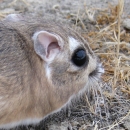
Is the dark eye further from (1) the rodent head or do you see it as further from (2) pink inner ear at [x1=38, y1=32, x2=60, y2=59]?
(2) pink inner ear at [x1=38, y1=32, x2=60, y2=59]

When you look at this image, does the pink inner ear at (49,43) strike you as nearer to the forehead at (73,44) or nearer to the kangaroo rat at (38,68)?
the kangaroo rat at (38,68)

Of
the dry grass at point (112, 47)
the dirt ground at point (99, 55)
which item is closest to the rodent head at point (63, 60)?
the dirt ground at point (99, 55)

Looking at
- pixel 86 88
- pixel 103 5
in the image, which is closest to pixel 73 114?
pixel 86 88

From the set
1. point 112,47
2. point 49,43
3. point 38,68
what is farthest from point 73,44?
point 112,47

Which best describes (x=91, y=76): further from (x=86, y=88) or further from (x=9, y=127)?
(x=9, y=127)

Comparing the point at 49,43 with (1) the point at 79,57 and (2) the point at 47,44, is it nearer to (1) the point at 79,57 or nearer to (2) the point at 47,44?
(2) the point at 47,44

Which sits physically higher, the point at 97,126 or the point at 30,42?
the point at 30,42
